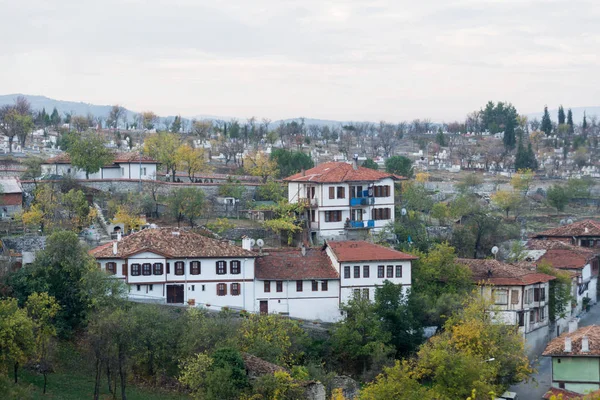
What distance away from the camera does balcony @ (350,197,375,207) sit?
192 ft

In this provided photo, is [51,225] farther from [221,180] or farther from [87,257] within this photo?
[221,180]

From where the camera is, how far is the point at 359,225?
58.6 meters

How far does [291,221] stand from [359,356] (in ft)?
47.5

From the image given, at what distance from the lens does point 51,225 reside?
2114 inches

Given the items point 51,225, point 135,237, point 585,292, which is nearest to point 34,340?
point 135,237

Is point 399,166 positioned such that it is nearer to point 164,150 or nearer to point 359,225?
point 164,150

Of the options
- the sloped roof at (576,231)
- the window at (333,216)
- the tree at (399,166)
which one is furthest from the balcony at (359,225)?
the tree at (399,166)

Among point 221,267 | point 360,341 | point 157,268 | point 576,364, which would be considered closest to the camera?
point 576,364

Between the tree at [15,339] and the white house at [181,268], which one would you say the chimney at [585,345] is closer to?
the white house at [181,268]

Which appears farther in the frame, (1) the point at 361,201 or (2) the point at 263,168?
(2) the point at 263,168

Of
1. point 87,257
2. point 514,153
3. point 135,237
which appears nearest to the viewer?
point 87,257

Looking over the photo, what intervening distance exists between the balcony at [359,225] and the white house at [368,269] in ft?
28.2

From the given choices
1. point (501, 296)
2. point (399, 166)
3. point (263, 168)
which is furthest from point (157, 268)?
point (399, 166)

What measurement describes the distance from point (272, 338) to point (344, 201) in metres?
18.3
